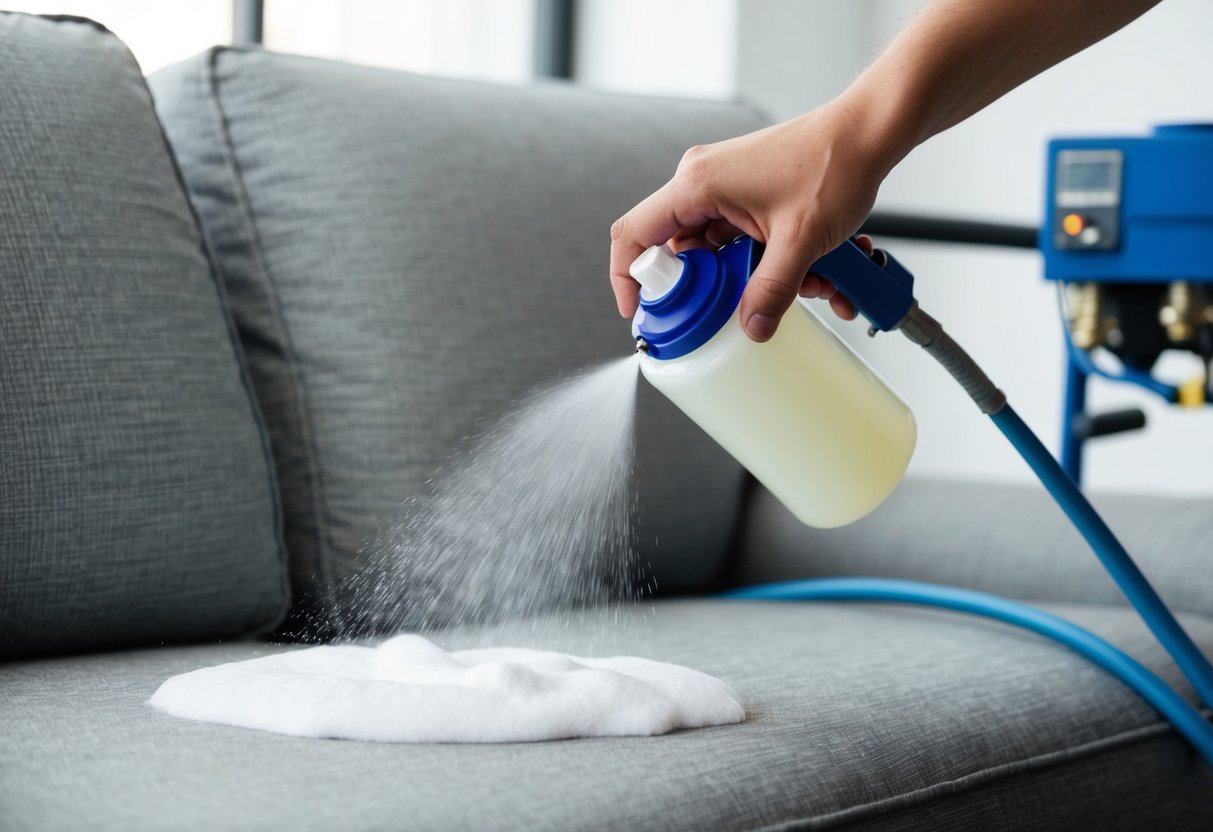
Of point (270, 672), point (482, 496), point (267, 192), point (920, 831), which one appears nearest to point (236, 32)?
point (267, 192)

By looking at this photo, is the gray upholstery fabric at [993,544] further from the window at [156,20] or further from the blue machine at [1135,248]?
the window at [156,20]

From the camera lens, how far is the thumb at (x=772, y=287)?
80 centimetres

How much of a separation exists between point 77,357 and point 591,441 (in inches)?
17.4

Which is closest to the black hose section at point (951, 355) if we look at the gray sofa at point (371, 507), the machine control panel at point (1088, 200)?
Answer: the gray sofa at point (371, 507)

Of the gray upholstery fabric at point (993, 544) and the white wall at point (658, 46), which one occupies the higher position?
the white wall at point (658, 46)

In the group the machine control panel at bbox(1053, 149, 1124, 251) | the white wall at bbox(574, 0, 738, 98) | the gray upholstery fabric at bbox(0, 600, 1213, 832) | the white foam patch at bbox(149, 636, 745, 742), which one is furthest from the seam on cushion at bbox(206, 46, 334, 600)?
the white wall at bbox(574, 0, 738, 98)

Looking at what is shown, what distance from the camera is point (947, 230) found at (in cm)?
195

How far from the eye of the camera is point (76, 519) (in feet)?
3.16

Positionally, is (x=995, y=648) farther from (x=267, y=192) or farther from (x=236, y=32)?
(x=236, y=32)

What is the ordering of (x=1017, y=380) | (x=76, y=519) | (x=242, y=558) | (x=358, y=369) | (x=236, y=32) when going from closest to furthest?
1. (x=76, y=519)
2. (x=242, y=558)
3. (x=358, y=369)
4. (x=236, y=32)
5. (x=1017, y=380)

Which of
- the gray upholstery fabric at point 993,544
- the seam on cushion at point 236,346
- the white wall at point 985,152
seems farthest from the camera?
the white wall at point 985,152

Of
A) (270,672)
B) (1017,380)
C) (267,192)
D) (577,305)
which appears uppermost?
(267,192)

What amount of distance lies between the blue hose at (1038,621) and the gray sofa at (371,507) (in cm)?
2

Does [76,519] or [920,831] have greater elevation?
[76,519]
